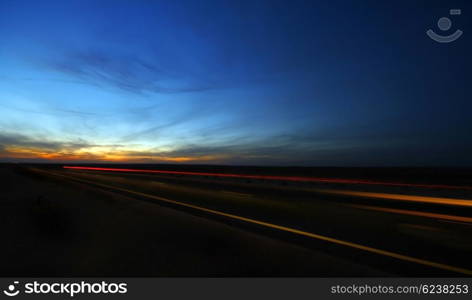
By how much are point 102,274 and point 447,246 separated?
7963 mm

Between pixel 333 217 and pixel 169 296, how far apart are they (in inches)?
306

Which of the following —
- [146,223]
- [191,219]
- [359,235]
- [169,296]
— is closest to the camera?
[169,296]

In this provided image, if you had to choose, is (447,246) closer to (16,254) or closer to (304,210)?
(304,210)

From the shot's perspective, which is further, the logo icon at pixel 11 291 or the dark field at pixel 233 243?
the dark field at pixel 233 243

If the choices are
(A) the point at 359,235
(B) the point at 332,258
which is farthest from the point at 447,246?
(B) the point at 332,258

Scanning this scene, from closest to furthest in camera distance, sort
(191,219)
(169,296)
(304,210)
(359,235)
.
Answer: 1. (169,296)
2. (359,235)
3. (191,219)
4. (304,210)

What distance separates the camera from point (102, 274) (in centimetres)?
482

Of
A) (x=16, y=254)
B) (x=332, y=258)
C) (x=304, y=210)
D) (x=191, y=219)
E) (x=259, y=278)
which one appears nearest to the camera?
(x=259, y=278)

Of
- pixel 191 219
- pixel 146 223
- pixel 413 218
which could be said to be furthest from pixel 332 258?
pixel 413 218

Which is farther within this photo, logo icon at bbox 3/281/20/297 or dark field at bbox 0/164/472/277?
dark field at bbox 0/164/472/277

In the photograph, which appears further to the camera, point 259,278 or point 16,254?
point 16,254

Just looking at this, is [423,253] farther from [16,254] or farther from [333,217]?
[16,254]

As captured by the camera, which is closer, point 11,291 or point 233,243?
point 11,291

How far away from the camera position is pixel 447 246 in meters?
6.23
